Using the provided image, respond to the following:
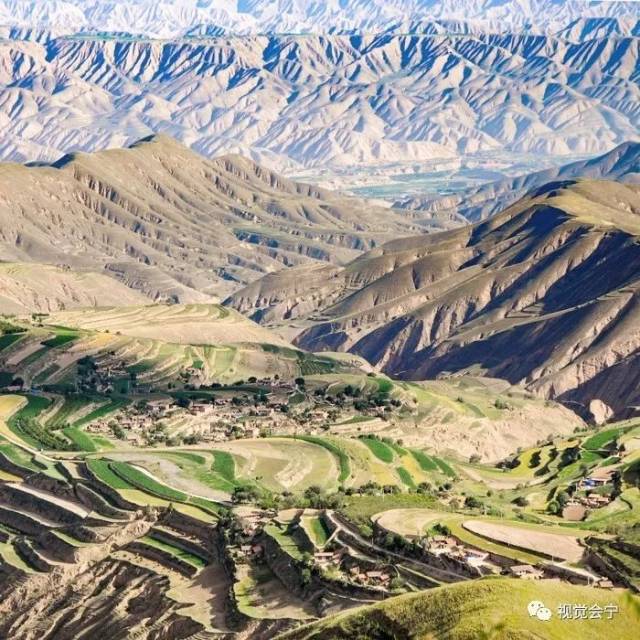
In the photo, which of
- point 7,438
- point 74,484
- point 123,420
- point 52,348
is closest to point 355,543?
point 74,484

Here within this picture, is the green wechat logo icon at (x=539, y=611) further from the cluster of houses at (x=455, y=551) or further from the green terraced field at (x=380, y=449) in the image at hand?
the green terraced field at (x=380, y=449)

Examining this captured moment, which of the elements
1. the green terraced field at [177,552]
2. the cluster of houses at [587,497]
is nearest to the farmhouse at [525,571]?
the green terraced field at [177,552]

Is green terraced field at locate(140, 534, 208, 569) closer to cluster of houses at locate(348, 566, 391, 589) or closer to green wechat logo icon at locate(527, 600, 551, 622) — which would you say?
cluster of houses at locate(348, 566, 391, 589)

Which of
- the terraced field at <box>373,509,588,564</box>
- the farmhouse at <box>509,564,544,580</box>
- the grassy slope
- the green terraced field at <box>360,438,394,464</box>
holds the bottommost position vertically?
the green terraced field at <box>360,438,394,464</box>

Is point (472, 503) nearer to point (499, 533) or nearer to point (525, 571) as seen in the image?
point (499, 533)

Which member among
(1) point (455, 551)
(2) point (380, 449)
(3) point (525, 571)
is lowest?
A: (2) point (380, 449)

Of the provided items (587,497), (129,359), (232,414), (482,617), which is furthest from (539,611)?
(129,359)

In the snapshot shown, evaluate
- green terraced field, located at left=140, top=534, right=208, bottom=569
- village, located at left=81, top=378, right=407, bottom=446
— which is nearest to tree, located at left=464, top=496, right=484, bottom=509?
green terraced field, located at left=140, top=534, right=208, bottom=569
